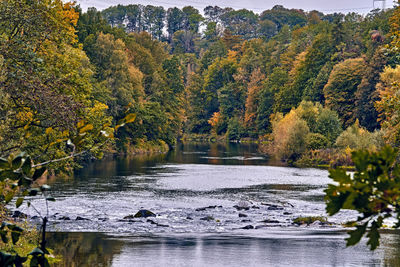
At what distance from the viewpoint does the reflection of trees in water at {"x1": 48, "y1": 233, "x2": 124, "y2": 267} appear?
17.5m

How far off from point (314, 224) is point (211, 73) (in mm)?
97475

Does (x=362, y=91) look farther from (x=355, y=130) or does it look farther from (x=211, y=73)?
(x=211, y=73)

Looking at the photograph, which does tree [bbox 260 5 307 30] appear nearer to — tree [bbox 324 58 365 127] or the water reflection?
tree [bbox 324 58 365 127]

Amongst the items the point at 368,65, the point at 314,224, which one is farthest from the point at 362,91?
the point at 314,224

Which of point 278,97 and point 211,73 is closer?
point 278,97

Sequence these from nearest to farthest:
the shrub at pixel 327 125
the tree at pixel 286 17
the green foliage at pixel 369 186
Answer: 1. the green foliage at pixel 369 186
2. the shrub at pixel 327 125
3. the tree at pixel 286 17

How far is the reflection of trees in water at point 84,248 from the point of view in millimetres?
17469

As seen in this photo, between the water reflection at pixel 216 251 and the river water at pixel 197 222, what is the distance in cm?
3

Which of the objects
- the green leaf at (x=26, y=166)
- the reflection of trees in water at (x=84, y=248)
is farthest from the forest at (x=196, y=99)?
the reflection of trees in water at (x=84, y=248)

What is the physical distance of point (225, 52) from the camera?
5468 inches

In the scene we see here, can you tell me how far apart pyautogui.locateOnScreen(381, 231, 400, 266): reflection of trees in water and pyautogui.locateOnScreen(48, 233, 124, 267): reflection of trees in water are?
8358mm

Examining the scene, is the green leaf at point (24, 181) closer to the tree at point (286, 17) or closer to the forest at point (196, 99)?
the forest at point (196, 99)

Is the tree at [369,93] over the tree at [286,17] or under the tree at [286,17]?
under

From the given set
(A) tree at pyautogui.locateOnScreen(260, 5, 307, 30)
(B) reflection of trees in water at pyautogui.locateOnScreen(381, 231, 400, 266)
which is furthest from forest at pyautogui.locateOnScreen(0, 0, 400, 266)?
(A) tree at pyautogui.locateOnScreen(260, 5, 307, 30)
